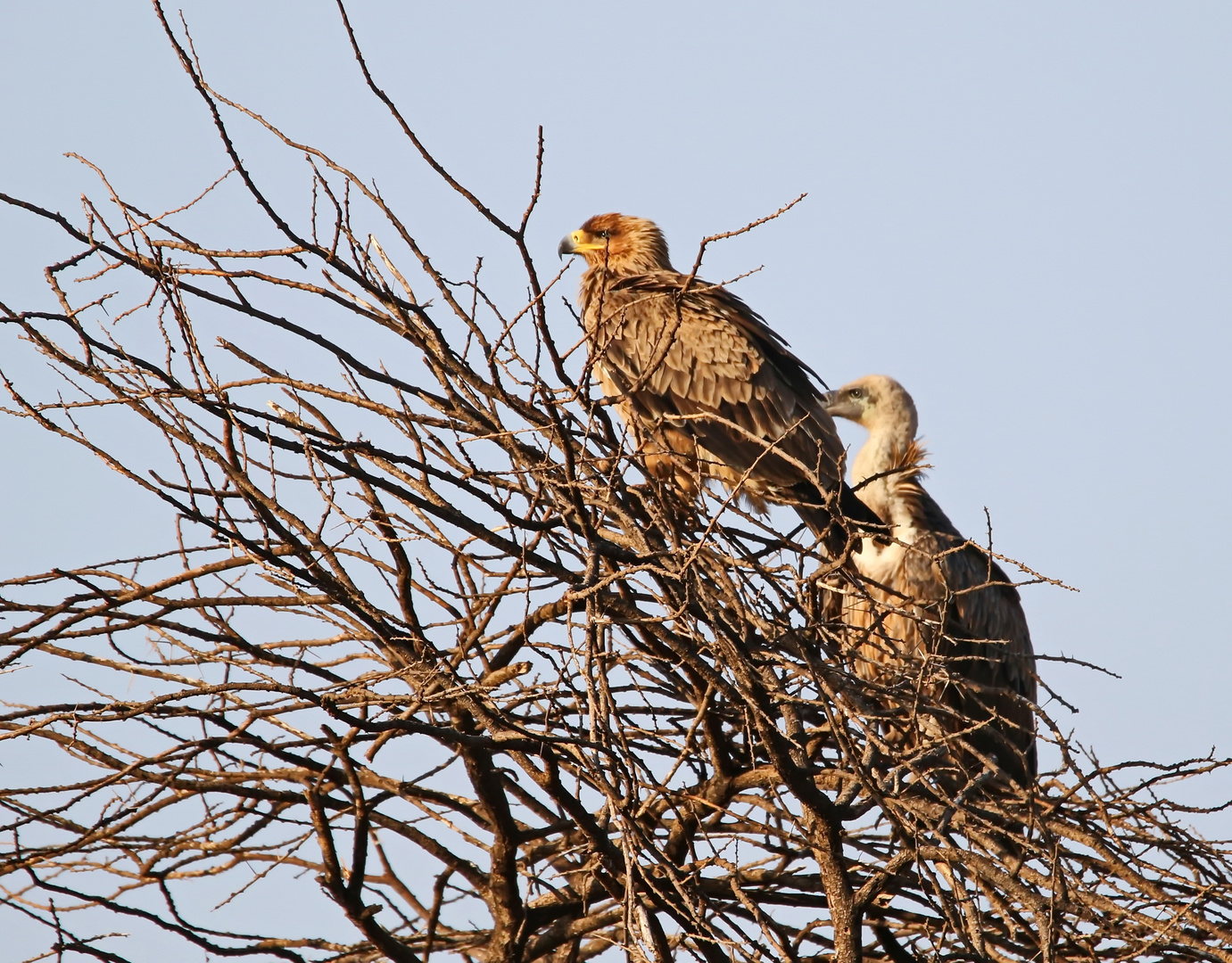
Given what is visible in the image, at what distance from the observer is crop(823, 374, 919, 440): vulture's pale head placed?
21.5 ft

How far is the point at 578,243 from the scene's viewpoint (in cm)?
670

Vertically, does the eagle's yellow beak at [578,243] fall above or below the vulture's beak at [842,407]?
above

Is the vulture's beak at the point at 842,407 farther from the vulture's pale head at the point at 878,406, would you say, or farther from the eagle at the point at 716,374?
the eagle at the point at 716,374

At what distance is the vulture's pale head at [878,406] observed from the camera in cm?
656

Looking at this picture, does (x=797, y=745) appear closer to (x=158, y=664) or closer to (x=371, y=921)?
(x=371, y=921)

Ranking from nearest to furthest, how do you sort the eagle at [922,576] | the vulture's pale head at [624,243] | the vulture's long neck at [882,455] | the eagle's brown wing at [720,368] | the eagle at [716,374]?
1. the eagle at [716,374]
2. the eagle's brown wing at [720,368]
3. the eagle at [922,576]
4. the vulture's long neck at [882,455]
5. the vulture's pale head at [624,243]

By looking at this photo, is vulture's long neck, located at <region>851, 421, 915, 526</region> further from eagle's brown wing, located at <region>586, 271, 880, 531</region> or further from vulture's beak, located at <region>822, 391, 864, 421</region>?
eagle's brown wing, located at <region>586, 271, 880, 531</region>

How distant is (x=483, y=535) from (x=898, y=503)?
11.2 feet

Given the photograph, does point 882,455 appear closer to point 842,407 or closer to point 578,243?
point 842,407

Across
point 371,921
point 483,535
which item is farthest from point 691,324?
point 371,921

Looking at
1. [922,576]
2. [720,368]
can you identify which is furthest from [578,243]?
[922,576]

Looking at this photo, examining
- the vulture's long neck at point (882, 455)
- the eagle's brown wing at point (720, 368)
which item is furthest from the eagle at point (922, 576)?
the eagle's brown wing at point (720, 368)

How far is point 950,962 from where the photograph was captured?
350 centimetres

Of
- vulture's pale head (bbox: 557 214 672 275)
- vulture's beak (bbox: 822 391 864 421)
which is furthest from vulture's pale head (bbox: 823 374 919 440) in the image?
vulture's pale head (bbox: 557 214 672 275)
